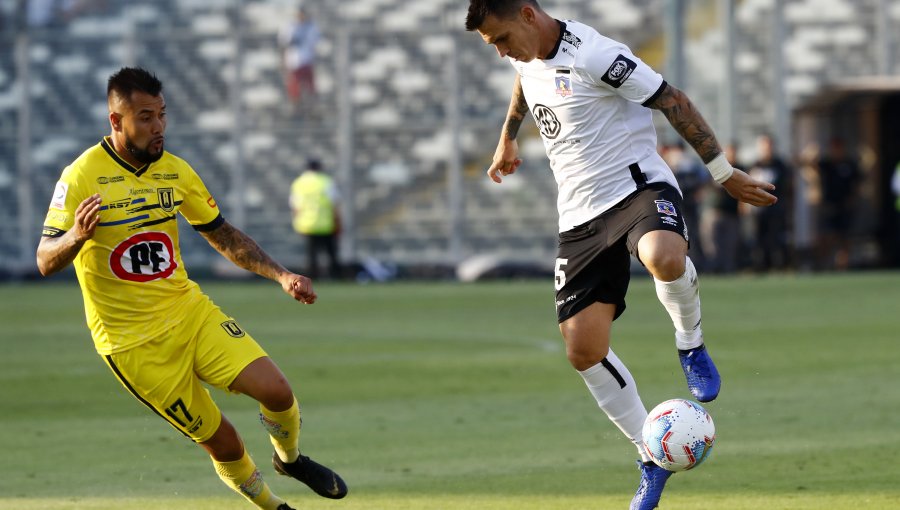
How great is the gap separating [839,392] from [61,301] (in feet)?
44.5

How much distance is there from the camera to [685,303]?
21.9 ft

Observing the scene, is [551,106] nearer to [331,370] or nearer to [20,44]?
[331,370]

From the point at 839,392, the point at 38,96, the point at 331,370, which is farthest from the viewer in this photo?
the point at 38,96

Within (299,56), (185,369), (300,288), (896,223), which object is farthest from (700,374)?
(299,56)

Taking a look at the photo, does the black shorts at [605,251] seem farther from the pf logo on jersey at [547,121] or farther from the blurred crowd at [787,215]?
the blurred crowd at [787,215]

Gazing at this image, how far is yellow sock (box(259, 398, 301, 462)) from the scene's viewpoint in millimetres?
6488

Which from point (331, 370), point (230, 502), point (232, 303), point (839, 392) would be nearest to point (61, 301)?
point (232, 303)

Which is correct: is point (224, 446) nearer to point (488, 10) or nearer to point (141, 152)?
point (141, 152)

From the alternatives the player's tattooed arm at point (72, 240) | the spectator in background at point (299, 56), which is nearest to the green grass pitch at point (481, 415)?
the player's tattooed arm at point (72, 240)

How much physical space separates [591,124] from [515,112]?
0.67 m

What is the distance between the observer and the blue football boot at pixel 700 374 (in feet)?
21.6

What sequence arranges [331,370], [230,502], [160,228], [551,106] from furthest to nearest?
[331,370]
[230,502]
[551,106]
[160,228]

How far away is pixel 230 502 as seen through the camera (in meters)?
7.24

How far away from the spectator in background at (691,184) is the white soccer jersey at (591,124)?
59.0 ft
